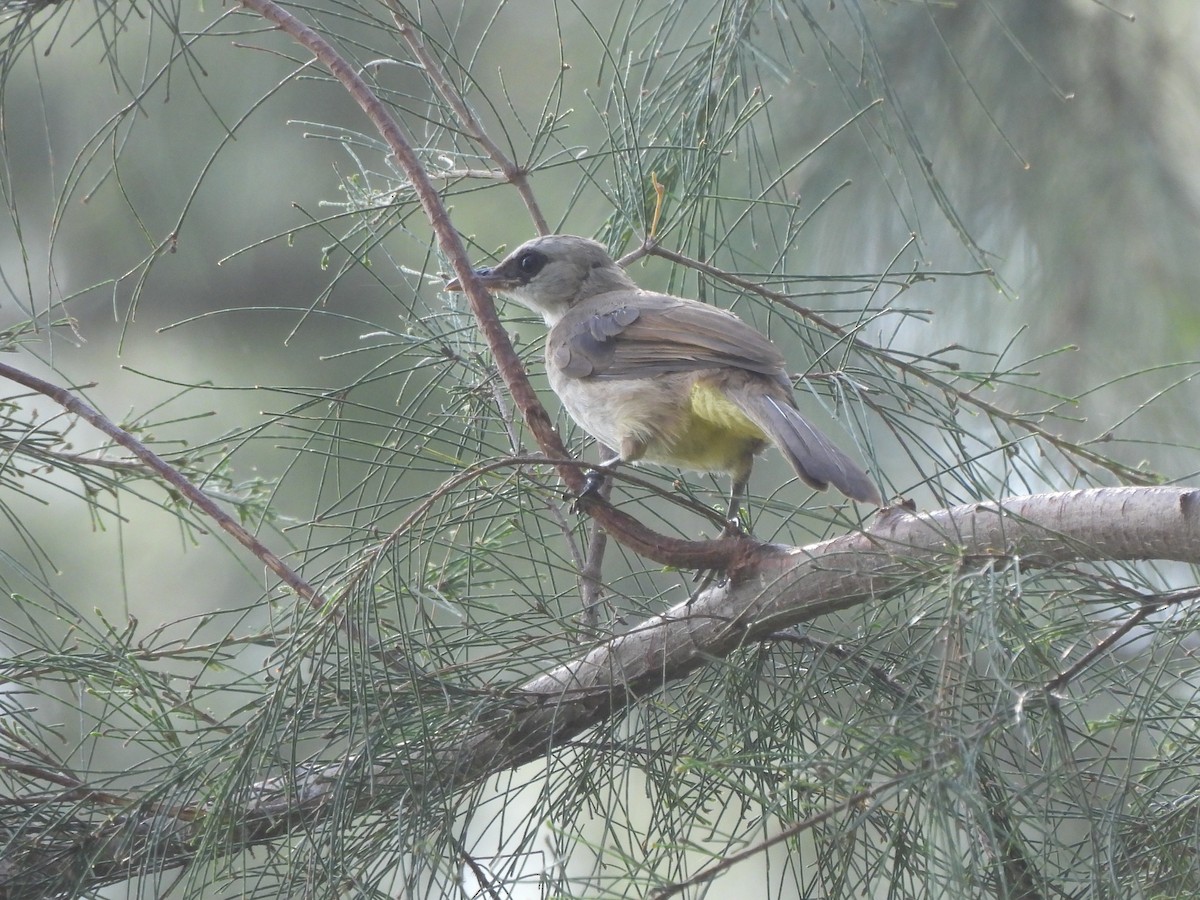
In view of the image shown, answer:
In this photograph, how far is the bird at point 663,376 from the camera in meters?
2.45

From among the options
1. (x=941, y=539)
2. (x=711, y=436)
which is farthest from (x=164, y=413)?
(x=941, y=539)

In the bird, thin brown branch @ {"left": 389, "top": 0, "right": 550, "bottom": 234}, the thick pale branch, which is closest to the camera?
the thick pale branch

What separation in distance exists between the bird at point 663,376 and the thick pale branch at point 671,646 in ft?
1.43

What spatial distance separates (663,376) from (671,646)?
3.33 feet

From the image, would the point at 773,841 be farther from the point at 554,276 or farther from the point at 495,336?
the point at 554,276

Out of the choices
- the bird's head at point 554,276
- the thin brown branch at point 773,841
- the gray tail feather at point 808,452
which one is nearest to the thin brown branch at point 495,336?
the gray tail feather at point 808,452

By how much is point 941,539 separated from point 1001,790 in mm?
319

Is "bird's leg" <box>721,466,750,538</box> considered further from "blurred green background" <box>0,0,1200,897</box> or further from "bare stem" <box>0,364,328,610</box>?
"bare stem" <box>0,364,328,610</box>

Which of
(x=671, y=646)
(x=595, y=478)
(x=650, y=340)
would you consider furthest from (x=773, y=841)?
(x=650, y=340)

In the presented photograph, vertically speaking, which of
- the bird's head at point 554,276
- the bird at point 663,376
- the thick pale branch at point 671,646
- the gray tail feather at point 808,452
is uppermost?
the bird's head at point 554,276

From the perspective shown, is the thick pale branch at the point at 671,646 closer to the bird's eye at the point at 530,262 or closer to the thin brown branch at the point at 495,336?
the thin brown branch at the point at 495,336

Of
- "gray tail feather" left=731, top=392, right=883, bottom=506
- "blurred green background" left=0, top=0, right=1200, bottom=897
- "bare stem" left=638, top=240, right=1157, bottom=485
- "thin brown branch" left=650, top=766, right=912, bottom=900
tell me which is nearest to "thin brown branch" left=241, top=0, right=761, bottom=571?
"blurred green background" left=0, top=0, right=1200, bottom=897

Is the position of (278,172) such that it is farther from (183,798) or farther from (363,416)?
(183,798)

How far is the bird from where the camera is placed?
2451 millimetres
